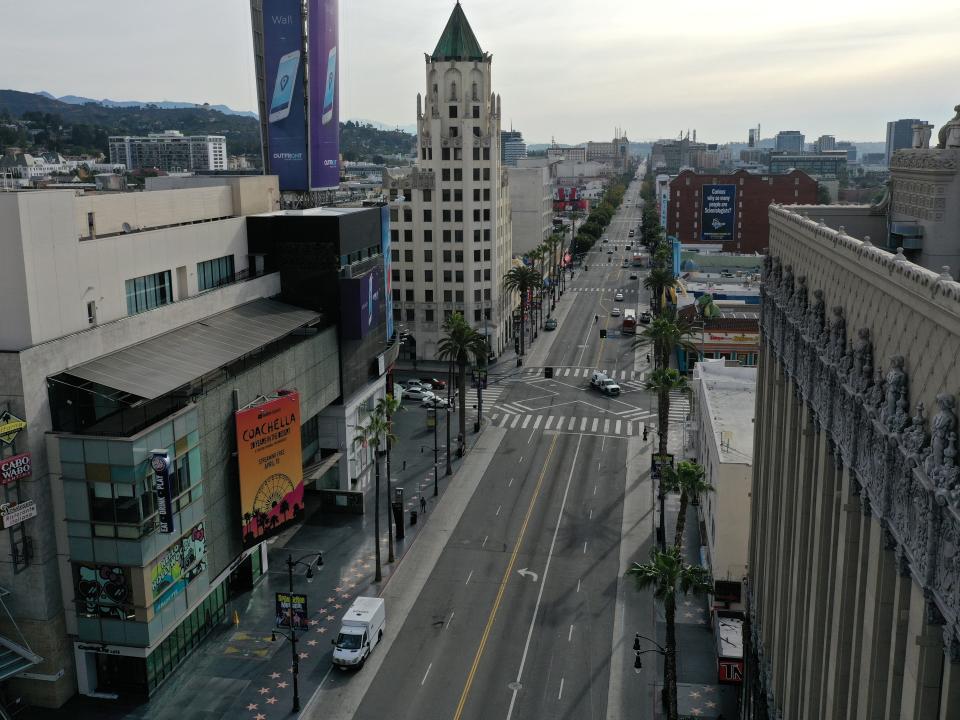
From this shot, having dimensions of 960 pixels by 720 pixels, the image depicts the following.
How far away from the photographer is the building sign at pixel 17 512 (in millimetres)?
38031

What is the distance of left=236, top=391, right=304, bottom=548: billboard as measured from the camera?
50844 millimetres

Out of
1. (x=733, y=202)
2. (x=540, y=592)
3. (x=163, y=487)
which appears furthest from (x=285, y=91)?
(x=733, y=202)

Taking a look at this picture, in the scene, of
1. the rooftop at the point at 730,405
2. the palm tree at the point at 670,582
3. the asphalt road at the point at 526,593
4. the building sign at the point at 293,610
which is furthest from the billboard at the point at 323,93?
the palm tree at the point at 670,582

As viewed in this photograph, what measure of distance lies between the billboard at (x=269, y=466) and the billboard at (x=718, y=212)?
154 meters

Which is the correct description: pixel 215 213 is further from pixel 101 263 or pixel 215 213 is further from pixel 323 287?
pixel 101 263

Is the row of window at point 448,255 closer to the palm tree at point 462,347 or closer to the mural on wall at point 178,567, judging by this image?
the palm tree at point 462,347

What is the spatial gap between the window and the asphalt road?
22.3m

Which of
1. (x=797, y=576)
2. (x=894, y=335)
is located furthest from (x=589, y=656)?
(x=894, y=335)

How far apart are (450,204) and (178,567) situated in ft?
233

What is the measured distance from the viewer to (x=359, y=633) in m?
45.1

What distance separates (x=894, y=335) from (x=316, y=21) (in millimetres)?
70497

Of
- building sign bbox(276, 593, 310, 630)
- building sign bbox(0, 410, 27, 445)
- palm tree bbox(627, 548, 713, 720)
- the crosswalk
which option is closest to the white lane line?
palm tree bbox(627, 548, 713, 720)

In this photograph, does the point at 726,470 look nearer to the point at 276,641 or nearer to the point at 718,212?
the point at 276,641

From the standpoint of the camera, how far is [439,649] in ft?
153
